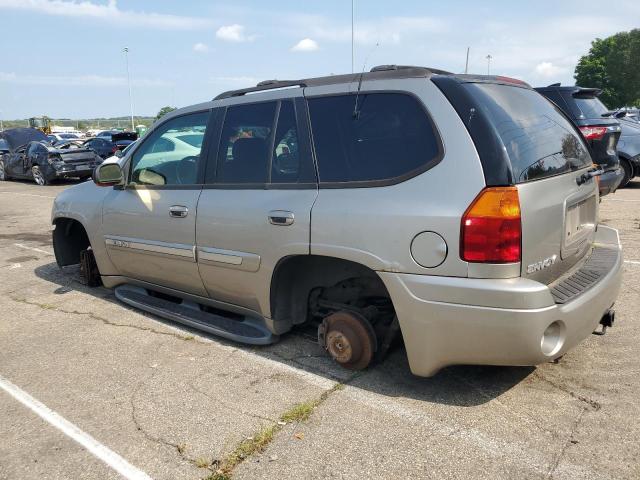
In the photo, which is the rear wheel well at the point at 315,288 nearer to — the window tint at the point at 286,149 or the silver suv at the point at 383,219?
the silver suv at the point at 383,219

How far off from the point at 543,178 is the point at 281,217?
1.49 metres

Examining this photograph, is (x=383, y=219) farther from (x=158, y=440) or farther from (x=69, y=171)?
(x=69, y=171)

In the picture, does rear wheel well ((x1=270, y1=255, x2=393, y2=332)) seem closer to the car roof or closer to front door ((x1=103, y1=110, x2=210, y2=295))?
front door ((x1=103, y1=110, x2=210, y2=295))

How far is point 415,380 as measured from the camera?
3.15 m

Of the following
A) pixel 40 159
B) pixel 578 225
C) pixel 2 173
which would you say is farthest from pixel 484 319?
pixel 2 173

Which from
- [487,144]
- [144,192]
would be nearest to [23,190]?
[144,192]

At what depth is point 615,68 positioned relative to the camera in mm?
55281

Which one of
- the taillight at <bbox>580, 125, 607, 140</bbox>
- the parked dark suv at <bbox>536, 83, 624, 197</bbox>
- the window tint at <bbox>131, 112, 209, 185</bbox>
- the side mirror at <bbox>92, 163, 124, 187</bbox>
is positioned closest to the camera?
the window tint at <bbox>131, 112, 209, 185</bbox>

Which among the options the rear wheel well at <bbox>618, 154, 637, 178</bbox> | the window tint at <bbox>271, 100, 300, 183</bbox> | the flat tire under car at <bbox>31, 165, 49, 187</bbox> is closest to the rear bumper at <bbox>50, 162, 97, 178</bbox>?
the flat tire under car at <bbox>31, 165, 49, 187</bbox>

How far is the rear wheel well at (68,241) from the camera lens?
5514 mm

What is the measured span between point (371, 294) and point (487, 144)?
122 centimetres

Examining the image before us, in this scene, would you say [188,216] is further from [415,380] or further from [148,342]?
[415,380]

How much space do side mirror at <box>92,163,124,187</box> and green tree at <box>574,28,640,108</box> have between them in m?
60.9

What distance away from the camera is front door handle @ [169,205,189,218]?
3803 millimetres
